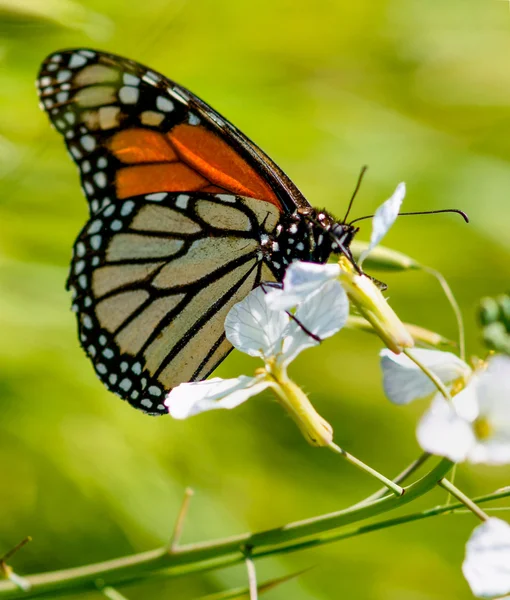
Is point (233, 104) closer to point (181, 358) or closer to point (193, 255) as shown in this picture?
point (193, 255)

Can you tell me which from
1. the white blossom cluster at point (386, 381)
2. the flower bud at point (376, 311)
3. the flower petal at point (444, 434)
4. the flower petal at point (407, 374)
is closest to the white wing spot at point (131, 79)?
the white blossom cluster at point (386, 381)

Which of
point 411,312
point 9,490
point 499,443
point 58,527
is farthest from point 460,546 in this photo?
point 499,443

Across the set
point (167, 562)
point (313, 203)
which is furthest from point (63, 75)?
point (313, 203)

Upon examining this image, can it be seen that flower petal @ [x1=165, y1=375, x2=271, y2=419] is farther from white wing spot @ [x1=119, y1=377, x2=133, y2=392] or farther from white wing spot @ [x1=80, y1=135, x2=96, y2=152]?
white wing spot @ [x1=80, y1=135, x2=96, y2=152]

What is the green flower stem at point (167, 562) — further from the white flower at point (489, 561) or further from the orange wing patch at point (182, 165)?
the orange wing patch at point (182, 165)

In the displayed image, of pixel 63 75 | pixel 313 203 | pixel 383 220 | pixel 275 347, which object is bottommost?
pixel 275 347

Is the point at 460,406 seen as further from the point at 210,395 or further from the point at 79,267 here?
the point at 79,267

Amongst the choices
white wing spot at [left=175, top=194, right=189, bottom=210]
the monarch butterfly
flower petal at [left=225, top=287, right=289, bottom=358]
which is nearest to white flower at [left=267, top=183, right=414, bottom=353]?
flower petal at [left=225, top=287, right=289, bottom=358]
